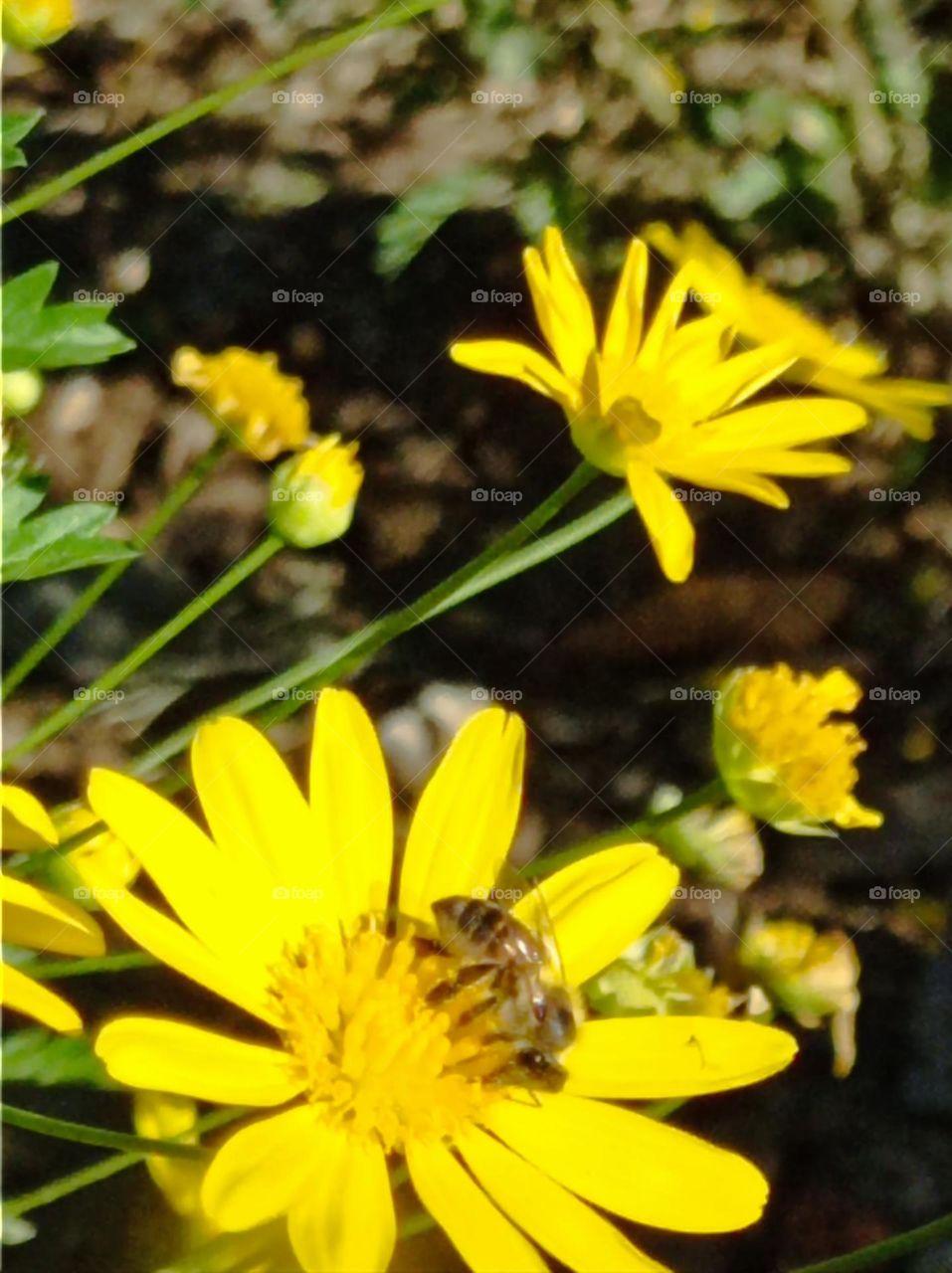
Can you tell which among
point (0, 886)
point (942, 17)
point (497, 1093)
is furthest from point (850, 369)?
point (0, 886)

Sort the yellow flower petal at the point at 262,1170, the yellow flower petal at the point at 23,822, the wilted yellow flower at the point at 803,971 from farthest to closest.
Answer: the wilted yellow flower at the point at 803,971 < the yellow flower petal at the point at 23,822 < the yellow flower petal at the point at 262,1170

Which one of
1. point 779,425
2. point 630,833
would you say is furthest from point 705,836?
point 779,425

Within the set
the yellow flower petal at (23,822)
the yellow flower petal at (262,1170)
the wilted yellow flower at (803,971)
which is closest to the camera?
the yellow flower petal at (262,1170)

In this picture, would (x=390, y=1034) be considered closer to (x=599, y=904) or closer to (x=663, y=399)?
(x=599, y=904)

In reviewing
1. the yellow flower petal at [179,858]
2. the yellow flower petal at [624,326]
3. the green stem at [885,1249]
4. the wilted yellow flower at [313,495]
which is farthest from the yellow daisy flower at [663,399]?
the green stem at [885,1249]

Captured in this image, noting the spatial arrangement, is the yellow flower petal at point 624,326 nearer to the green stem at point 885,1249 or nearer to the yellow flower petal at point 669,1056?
the yellow flower petal at point 669,1056

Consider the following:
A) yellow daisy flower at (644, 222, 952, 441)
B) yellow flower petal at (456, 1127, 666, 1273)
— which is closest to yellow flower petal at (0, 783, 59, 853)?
yellow flower petal at (456, 1127, 666, 1273)

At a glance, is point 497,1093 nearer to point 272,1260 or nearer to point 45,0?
point 272,1260
